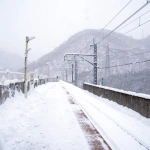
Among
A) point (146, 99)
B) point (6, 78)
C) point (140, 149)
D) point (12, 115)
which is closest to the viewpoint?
point (140, 149)

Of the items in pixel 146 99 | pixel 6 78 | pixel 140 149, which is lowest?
pixel 140 149

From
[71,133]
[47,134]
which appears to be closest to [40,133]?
[47,134]

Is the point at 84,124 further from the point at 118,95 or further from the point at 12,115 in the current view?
the point at 118,95

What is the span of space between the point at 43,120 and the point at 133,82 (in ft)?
266

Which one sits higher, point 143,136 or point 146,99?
point 146,99

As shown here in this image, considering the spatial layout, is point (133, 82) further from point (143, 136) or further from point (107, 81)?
point (143, 136)

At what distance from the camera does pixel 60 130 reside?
6945mm

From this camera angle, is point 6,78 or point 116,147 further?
point 6,78

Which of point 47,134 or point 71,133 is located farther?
point 71,133

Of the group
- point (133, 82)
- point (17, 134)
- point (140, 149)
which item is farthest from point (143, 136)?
point (133, 82)

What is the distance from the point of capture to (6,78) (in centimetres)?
1240

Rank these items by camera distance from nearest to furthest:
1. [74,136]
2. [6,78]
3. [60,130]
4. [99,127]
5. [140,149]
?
[140,149]
[74,136]
[60,130]
[99,127]
[6,78]

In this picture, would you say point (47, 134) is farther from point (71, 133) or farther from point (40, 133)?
point (71, 133)

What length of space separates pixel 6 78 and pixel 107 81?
3200 inches
